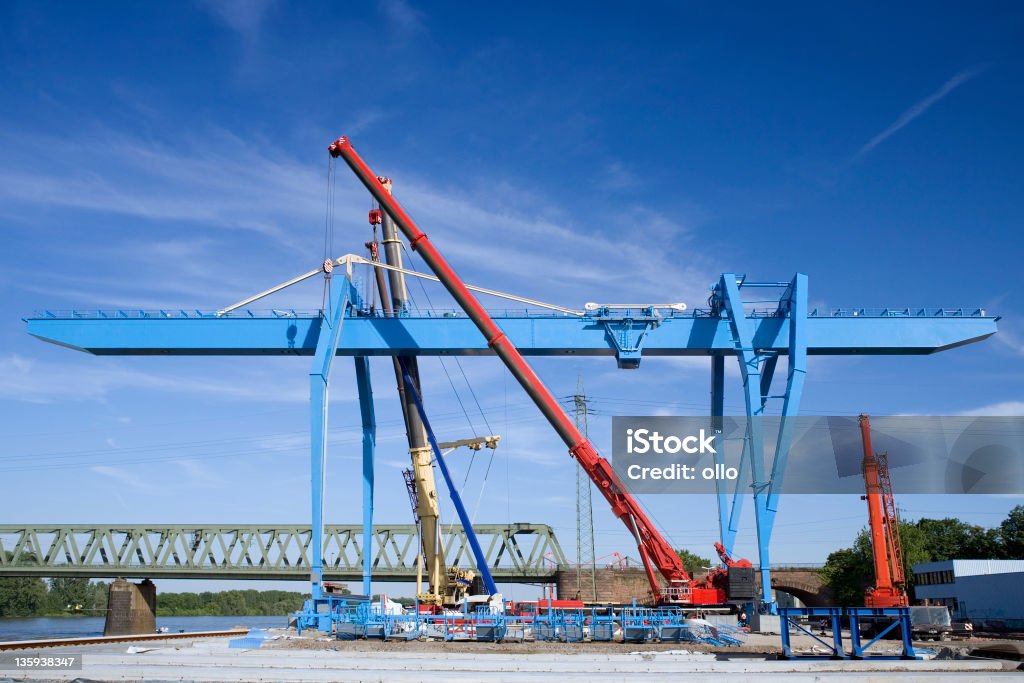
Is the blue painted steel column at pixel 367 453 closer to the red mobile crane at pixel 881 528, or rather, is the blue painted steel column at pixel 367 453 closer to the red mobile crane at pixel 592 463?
the red mobile crane at pixel 592 463

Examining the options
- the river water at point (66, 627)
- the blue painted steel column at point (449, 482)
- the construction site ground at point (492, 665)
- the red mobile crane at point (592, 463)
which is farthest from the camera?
the river water at point (66, 627)

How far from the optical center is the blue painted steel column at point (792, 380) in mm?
26797

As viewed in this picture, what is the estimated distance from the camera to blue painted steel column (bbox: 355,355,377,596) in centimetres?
3091

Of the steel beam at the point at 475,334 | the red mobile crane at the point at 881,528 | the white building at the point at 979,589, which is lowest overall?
the white building at the point at 979,589

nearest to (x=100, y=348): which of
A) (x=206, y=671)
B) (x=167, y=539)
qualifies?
(x=206, y=671)

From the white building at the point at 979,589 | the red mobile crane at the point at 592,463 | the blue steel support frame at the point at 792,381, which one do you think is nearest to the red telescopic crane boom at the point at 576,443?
the red mobile crane at the point at 592,463

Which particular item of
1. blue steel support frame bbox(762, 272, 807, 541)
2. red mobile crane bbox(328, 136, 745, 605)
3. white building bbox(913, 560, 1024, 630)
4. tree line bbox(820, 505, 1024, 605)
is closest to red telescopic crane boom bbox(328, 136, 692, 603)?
red mobile crane bbox(328, 136, 745, 605)

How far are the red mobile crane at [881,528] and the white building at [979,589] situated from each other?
994cm

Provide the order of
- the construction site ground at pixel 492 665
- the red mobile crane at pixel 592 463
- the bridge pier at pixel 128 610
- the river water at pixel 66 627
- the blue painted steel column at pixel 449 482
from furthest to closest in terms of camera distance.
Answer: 1. the bridge pier at pixel 128 610
2. the river water at pixel 66 627
3. the blue painted steel column at pixel 449 482
4. the red mobile crane at pixel 592 463
5. the construction site ground at pixel 492 665

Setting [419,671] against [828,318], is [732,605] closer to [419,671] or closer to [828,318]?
[828,318]

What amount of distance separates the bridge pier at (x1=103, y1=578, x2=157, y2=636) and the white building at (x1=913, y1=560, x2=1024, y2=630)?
129 ft

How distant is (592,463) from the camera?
25.5m

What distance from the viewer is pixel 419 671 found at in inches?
557

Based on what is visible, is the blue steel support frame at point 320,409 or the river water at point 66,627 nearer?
the blue steel support frame at point 320,409
